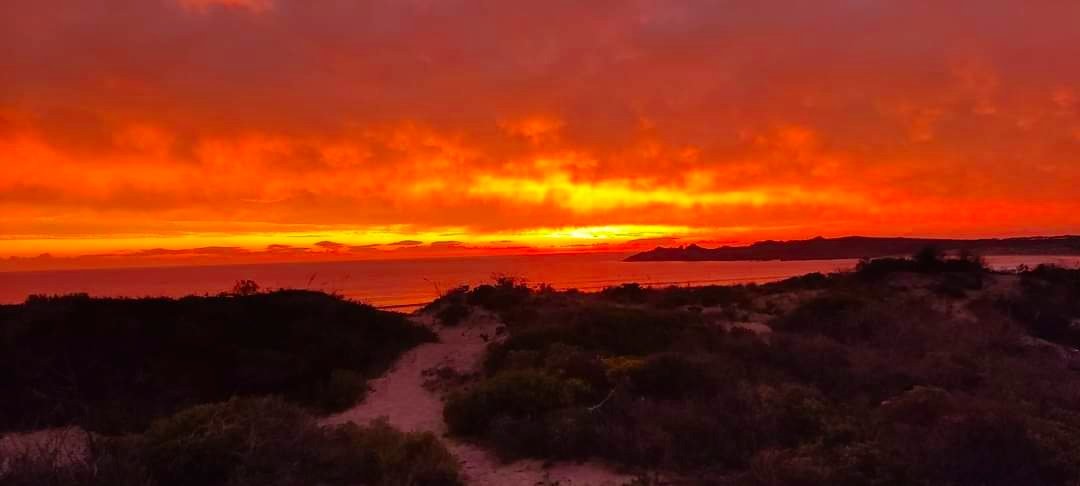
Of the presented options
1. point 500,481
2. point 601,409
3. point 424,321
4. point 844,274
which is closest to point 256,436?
point 500,481

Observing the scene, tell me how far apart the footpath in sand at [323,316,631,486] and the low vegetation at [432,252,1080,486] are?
1.07 feet

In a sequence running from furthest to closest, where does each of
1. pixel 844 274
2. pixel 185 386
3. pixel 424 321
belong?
pixel 844 274, pixel 424 321, pixel 185 386

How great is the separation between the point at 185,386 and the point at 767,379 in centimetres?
1027

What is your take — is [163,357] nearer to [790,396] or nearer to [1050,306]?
[790,396]

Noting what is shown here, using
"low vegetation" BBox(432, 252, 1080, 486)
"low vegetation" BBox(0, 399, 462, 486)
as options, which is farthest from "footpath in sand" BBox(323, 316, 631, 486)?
"low vegetation" BBox(0, 399, 462, 486)

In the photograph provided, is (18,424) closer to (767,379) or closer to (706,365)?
(706,365)

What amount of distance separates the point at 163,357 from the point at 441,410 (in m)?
5.81

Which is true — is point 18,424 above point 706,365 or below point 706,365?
below

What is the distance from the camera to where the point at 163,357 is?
45.2ft

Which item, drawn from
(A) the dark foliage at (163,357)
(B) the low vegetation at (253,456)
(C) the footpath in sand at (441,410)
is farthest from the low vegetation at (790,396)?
(A) the dark foliage at (163,357)

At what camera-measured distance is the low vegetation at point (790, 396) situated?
7473mm

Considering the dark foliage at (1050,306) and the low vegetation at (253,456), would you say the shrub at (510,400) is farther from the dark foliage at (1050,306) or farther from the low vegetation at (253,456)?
the dark foliage at (1050,306)

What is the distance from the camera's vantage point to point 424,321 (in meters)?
21.1

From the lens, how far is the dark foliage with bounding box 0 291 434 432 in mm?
12094
